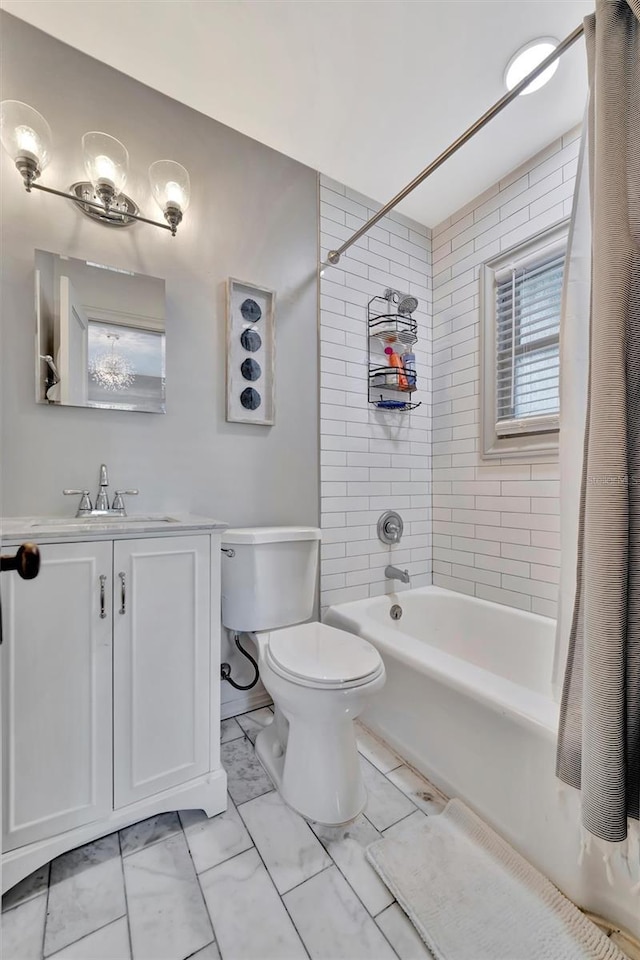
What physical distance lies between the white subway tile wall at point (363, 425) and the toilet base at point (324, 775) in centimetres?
77

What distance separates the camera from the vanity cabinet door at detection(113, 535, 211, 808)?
111cm

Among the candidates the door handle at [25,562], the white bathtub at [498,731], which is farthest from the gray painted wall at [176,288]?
the door handle at [25,562]

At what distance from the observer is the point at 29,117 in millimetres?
1286

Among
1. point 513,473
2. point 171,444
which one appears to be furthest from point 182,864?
point 513,473

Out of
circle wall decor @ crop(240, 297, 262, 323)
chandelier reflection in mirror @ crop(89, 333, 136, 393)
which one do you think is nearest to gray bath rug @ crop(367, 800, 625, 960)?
chandelier reflection in mirror @ crop(89, 333, 136, 393)

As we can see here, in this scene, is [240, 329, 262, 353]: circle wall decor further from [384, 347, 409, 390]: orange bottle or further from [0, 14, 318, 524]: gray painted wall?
[384, 347, 409, 390]: orange bottle

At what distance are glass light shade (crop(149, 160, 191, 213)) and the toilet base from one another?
192cm

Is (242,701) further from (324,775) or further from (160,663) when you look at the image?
(160,663)

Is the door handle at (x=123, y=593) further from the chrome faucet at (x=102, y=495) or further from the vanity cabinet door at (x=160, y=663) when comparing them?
the chrome faucet at (x=102, y=495)

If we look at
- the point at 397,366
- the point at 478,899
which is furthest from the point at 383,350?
Result: the point at 478,899

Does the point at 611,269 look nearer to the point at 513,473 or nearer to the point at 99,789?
the point at 513,473

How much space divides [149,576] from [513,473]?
1705mm

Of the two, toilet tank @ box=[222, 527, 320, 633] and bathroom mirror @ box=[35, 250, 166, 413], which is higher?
bathroom mirror @ box=[35, 250, 166, 413]

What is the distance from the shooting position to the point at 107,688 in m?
1.08
